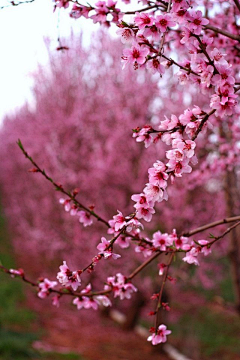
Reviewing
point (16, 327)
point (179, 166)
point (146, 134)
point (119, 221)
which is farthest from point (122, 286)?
point (16, 327)

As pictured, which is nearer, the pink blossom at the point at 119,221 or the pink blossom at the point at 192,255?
the pink blossom at the point at 119,221

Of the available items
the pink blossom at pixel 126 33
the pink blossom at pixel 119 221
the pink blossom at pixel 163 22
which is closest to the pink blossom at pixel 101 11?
the pink blossom at pixel 126 33

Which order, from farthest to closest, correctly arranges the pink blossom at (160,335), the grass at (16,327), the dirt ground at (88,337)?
the dirt ground at (88,337), the grass at (16,327), the pink blossom at (160,335)

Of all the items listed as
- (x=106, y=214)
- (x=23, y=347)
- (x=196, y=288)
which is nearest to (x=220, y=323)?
(x=196, y=288)

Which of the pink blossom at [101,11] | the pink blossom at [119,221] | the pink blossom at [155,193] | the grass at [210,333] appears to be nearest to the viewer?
the pink blossom at [155,193]

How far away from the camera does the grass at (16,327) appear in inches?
209

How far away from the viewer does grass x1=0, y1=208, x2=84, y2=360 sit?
531 centimetres

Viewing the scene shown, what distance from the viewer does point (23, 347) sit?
541cm

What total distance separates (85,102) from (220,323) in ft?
22.3

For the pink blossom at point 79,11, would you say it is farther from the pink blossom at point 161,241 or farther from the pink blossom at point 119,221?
the pink blossom at point 161,241

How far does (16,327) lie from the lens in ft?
24.2

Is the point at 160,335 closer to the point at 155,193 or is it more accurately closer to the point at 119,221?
the point at 119,221

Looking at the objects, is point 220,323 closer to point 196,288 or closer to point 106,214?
point 196,288

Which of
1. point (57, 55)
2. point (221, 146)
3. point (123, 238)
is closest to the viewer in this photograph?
point (123, 238)
